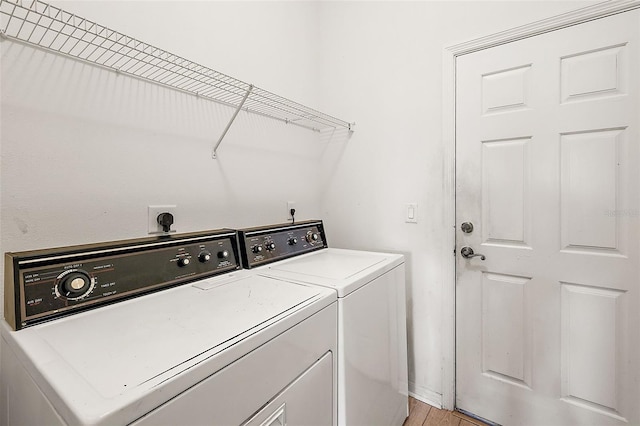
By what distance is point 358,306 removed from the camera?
120cm

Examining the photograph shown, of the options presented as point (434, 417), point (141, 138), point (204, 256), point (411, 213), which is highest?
point (141, 138)

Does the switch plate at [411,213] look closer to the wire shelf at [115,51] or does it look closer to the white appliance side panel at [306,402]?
the wire shelf at [115,51]

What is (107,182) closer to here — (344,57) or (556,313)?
(344,57)

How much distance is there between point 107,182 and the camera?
45.4 inches

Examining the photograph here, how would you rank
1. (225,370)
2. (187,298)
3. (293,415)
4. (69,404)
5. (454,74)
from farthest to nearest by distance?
(454,74)
(187,298)
(293,415)
(225,370)
(69,404)

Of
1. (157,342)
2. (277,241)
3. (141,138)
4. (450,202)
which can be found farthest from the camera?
(450,202)

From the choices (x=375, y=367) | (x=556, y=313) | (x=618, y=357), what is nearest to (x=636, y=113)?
(x=556, y=313)

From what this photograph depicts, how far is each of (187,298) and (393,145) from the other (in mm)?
1484

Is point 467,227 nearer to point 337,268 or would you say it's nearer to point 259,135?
point 337,268

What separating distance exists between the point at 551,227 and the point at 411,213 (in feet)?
2.28

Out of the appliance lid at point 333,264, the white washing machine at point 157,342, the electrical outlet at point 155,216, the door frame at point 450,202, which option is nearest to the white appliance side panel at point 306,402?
the white washing machine at point 157,342

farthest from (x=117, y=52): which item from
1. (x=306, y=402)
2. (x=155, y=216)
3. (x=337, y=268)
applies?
(x=306, y=402)

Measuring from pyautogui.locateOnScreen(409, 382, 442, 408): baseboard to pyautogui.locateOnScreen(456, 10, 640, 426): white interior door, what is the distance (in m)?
0.11

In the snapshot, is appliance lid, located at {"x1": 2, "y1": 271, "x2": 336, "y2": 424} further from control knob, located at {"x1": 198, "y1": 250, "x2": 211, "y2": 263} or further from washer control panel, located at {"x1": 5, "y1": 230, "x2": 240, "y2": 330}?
control knob, located at {"x1": 198, "y1": 250, "x2": 211, "y2": 263}
